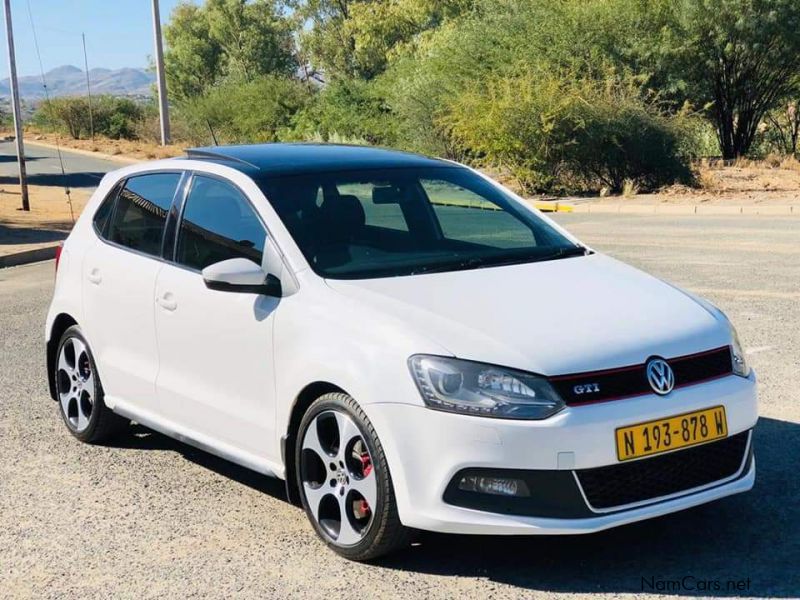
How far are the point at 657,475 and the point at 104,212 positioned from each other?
370 centimetres

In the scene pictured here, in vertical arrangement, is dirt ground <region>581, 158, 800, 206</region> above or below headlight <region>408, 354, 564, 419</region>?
below

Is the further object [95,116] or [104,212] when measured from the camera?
[95,116]

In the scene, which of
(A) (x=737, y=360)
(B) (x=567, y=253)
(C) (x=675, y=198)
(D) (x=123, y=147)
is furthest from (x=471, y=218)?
(D) (x=123, y=147)

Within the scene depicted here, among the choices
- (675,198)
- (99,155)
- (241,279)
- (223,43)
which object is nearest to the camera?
(241,279)

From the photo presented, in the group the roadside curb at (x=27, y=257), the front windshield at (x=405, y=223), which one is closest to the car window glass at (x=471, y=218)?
the front windshield at (x=405, y=223)

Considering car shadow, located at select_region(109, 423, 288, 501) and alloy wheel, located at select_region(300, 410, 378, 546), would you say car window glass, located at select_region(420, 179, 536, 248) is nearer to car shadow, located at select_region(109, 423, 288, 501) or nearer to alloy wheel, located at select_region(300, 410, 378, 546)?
alloy wheel, located at select_region(300, 410, 378, 546)

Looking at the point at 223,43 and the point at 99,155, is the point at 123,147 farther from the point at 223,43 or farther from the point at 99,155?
the point at 223,43

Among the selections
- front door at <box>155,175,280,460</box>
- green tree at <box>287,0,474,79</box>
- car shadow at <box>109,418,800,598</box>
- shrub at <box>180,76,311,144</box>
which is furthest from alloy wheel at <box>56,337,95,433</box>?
green tree at <box>287,0,474,79</box>

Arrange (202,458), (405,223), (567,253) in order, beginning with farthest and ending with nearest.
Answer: (202,458) < (405,223) < (567,253)

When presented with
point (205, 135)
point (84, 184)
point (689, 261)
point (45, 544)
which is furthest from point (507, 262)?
point (205, 135)

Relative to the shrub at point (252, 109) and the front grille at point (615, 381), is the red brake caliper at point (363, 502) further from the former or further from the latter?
the shrub at point (252, 109)

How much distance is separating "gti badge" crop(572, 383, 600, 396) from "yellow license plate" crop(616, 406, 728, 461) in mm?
164

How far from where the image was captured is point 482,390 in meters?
3.87

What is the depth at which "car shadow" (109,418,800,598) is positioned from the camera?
3.98m
